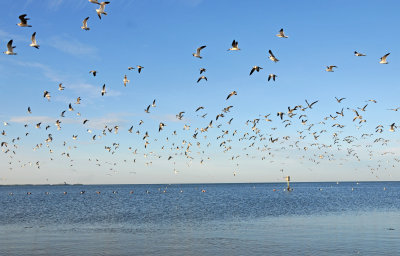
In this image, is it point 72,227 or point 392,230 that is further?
point 72,227

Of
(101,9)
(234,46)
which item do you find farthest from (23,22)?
(234,46)

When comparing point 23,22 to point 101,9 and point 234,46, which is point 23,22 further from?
point 234,46

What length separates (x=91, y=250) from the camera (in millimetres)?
31766

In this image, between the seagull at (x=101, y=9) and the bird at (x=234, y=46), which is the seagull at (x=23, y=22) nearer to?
the seagull at (x=101, y=9)

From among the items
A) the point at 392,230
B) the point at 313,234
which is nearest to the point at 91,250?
the point at 313,234

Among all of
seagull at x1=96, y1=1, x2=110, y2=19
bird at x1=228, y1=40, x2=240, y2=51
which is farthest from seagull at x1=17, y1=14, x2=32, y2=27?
bird at x1=228, y1=40, x2=240, y2=51

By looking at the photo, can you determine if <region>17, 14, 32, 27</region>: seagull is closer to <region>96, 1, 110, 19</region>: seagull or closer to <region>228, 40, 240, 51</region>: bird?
<region>96, 1, 110, 19</region>: seagull

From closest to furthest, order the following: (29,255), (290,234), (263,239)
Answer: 1. (29,255)
2. (263,239)
3. (290,234)

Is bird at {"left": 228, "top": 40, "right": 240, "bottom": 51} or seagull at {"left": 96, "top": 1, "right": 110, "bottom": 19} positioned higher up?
seagull at {"left": 96, "top": 1, "right": 110, "bottom": 19}

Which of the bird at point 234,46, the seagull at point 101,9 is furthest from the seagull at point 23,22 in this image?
the bird at point 234,46

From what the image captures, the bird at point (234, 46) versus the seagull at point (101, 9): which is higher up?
the seagull at point (101, 9)

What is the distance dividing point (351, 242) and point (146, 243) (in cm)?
1732

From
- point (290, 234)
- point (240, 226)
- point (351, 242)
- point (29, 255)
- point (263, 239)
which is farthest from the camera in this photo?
point (240, 226)

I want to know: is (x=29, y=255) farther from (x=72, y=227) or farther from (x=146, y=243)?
(x=72, y=227)
